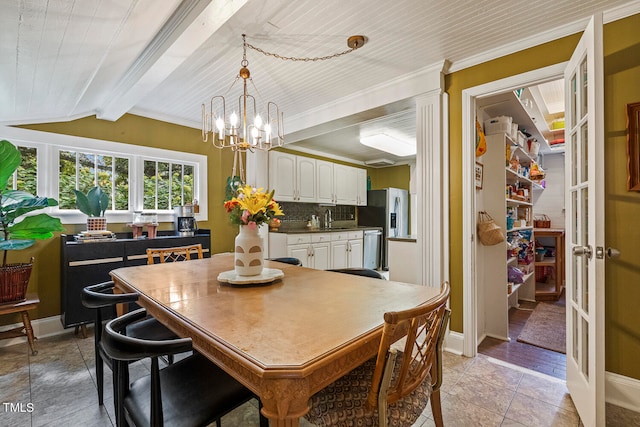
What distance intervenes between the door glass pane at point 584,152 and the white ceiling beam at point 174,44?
189cm

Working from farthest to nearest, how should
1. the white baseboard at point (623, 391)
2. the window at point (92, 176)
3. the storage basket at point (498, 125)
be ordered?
the window at point (92, 176), the storage basket at point (498, 125), the white baseboard at point (623, 391)

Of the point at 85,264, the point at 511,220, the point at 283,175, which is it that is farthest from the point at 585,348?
the point at 283,175

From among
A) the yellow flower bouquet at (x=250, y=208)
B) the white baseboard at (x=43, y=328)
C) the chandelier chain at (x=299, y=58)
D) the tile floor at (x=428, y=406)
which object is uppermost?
the chandelier chain at (x=299, y=58)

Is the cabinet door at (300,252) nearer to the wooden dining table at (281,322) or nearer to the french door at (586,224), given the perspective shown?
the wooden dining table at (281,322)

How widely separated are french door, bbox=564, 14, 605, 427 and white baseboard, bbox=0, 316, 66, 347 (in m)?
4.13

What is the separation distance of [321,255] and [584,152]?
360cm

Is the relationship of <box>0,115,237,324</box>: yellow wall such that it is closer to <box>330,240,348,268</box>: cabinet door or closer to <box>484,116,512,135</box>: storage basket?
<box>330,240,348,268</box>: cabinet door

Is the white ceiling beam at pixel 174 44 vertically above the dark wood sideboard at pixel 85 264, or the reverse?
the white ceiling beam at pixel 174 44

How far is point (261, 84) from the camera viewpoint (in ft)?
9.19

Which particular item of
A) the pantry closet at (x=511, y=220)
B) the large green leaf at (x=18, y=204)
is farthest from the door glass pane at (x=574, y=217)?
the large green leaf at (x=18, y=204)

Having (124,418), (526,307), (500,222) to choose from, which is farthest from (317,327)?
(526,307)

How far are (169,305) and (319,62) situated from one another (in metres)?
2.08

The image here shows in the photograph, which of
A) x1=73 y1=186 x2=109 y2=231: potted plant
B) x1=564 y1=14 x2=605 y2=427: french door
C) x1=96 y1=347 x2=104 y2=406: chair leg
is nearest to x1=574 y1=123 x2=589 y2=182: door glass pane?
x1=564 y1=14 x2=605 y2=427: french door

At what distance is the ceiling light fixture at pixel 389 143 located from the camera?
4.30 meters
